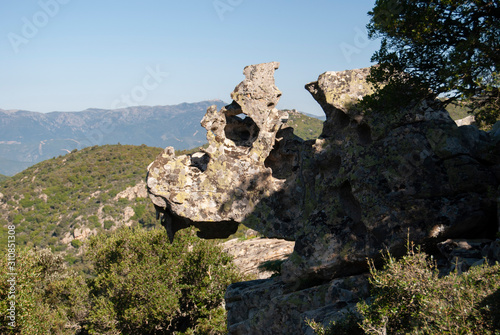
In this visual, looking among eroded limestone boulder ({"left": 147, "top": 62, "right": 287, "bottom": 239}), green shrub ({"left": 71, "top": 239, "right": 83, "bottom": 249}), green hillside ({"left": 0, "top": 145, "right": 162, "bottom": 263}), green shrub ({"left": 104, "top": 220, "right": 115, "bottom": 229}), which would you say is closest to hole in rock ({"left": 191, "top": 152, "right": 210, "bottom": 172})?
eroded limestone boulder ({"left": 147, "top": 62, "right": 287, "bottom": 239})

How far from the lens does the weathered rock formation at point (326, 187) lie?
406 inches

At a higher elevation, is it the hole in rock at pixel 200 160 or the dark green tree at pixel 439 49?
the dark green tree at pixel 439 49

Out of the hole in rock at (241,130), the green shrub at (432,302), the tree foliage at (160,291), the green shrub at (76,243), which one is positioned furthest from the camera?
the green shrub at (76,243)

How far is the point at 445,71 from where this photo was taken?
916cm

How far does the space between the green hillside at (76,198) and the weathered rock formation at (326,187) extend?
95.8 metres

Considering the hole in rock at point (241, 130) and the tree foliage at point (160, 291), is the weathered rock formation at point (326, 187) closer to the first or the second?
the hole in rock at point (241, 130)

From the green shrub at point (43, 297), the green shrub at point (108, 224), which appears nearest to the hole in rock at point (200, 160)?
the green shrub at point (43, 297)

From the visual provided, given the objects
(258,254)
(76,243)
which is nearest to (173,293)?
(258,254)

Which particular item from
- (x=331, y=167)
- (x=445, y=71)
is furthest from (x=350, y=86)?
(x=445, y=71)

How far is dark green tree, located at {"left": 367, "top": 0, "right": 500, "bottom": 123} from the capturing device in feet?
29.5

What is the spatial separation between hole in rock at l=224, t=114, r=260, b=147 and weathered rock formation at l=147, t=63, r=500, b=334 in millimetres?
35

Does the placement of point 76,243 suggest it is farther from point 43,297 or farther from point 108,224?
point 43,297

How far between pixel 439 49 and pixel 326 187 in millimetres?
4406

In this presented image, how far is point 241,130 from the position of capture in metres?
14.2
